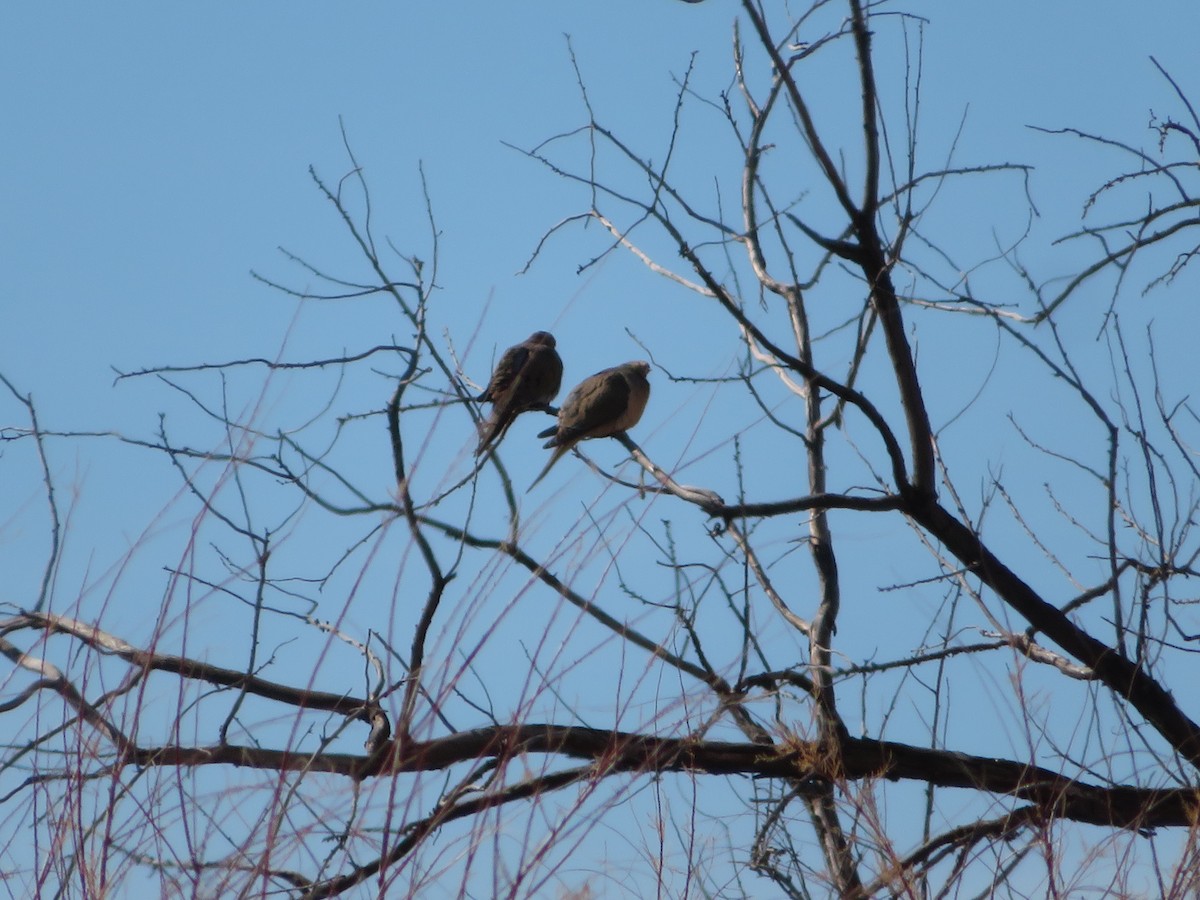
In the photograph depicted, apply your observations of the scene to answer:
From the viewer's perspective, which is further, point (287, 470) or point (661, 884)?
point (287, 470)

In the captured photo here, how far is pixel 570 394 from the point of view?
7305mm

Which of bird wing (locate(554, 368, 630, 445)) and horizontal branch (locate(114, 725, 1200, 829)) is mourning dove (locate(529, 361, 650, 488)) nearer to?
bird wing (locate(554, 368, 630, 445))

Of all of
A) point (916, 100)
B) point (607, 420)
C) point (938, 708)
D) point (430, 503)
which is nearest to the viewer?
point (430, 503)

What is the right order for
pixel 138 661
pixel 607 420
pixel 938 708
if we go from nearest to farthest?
pixel 138 661
pixel 938 708
pixel 607 420

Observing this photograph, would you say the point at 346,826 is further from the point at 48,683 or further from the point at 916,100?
the point at 916,100

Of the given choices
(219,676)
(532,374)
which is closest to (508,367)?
(532,374)

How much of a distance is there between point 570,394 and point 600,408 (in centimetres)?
45

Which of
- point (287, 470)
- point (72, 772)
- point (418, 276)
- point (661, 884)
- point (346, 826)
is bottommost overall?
point (661, 884)

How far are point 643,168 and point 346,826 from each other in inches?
65.8

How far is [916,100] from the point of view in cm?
291

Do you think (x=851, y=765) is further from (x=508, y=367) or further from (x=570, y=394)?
(x=508, y=367)

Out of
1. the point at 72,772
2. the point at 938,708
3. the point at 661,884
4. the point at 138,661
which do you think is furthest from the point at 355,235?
the point at 938,708

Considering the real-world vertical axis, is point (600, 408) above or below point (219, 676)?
above

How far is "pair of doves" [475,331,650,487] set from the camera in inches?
265
